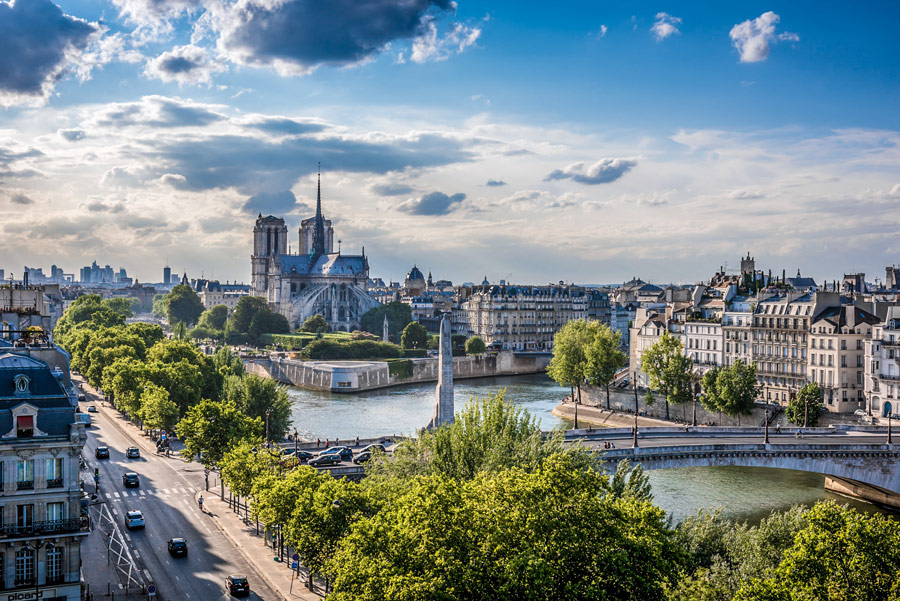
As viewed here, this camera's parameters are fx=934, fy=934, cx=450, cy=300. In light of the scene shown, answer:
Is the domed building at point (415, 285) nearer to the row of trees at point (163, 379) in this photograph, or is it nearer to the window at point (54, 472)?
the row of trees at point (163, 379)

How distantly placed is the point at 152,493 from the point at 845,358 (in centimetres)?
4368

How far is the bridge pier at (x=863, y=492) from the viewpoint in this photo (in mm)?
43812

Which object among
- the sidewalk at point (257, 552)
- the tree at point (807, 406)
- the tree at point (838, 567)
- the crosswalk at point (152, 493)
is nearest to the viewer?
the tree at point (838, 567)

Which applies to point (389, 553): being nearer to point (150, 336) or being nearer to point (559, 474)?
point (559, 474)

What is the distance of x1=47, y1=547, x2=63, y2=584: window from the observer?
26188mm

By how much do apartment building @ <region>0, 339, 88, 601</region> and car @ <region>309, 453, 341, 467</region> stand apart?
1597 centimetres

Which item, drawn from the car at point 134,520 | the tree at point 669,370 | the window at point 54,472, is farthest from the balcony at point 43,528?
the tree at point 669,370

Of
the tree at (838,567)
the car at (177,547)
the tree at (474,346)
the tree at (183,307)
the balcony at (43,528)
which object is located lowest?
the car at (177,547)

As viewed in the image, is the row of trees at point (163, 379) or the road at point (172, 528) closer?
the road at point (172, 528)

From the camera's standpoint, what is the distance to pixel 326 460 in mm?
42719

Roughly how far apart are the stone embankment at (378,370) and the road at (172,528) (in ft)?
147

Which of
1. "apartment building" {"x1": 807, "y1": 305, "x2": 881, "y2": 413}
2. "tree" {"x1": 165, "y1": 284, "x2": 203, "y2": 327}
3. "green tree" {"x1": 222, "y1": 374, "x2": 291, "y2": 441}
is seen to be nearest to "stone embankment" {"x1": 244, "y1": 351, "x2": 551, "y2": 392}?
"green tree" {"x1": 222, "y1": 374, "x2": 291, "y2": 441}

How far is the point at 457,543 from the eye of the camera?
22266mm

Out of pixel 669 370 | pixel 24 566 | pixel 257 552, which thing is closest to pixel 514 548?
pixel 24 566
